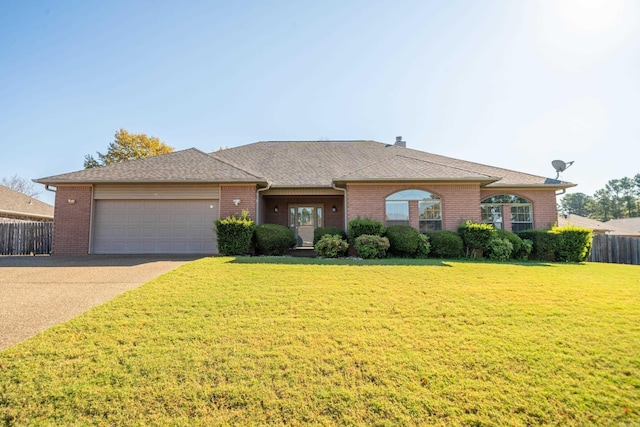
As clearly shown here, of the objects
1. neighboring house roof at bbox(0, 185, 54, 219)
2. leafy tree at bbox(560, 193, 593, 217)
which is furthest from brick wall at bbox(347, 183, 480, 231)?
leafy tree at bbox(560, 193, 593, 217)

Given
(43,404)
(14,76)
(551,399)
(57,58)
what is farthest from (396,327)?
(14,76)

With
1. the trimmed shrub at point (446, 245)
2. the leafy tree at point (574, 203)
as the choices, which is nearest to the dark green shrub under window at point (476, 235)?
the trimmed shrub at point (446, 245)

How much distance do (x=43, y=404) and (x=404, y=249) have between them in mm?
9295

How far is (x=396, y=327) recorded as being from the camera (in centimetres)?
371

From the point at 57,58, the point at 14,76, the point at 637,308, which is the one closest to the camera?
the point at 637,308

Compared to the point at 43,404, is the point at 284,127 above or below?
above

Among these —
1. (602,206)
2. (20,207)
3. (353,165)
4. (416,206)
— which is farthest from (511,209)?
(602,206)

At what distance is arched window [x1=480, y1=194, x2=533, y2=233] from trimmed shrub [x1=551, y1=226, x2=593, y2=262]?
2068mm

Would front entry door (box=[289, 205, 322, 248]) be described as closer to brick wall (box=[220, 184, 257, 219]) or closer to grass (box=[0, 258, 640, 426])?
brick wall (box=[220, 184, 257, 219])

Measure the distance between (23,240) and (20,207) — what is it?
28.1 feet

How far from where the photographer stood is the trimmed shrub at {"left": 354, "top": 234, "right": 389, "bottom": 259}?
9719mm

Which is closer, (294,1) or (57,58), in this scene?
(294,1)

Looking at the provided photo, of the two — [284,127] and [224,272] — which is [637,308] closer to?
[224,272]

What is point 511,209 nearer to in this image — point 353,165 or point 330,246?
point 353,165
